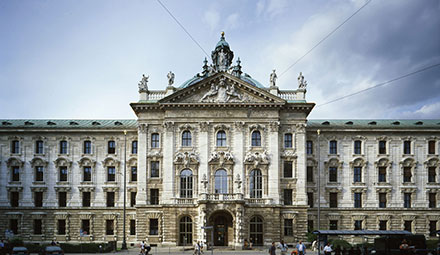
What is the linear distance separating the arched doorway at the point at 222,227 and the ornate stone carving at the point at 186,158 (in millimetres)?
6863

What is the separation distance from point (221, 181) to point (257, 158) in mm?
5221

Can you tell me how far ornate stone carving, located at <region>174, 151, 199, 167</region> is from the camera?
58.6 m

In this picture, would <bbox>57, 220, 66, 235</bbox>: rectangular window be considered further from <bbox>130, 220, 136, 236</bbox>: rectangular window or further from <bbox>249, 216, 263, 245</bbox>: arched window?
<bbox>249, 216, 263, 245</bbox>: arched window

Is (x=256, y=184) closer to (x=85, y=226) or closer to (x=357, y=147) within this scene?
(x=357, y=147)

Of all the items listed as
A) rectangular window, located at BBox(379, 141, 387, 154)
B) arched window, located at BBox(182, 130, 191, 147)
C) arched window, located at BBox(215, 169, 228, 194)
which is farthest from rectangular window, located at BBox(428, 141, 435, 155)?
arched window, located at BBox(182, 130, 191, 147)

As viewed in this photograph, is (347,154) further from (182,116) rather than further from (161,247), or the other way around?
(161,247)

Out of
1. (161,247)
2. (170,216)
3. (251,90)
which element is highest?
(251,90)

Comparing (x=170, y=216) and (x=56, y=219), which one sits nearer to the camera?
(x=170, y=216)

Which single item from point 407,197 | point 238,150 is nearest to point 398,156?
point 407,197

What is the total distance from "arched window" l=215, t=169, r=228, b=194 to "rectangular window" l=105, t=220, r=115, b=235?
52.0 ft

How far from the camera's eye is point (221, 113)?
2341 inches

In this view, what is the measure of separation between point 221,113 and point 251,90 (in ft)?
15.3

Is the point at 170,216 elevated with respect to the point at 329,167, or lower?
lower

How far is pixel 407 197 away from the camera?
211 ft
